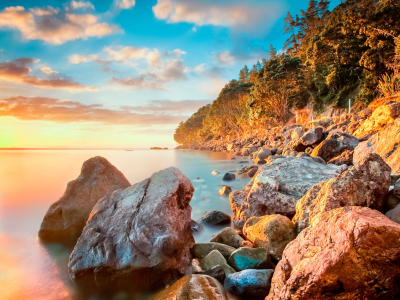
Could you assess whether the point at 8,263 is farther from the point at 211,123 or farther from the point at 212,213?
the point at 211,123

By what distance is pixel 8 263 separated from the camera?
4359 millimetres

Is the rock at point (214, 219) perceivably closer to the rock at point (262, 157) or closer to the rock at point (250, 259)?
the rock at point (250, 259)

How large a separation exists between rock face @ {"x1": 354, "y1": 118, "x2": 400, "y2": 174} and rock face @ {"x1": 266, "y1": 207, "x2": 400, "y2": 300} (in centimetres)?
404

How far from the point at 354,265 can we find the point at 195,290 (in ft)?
5.41

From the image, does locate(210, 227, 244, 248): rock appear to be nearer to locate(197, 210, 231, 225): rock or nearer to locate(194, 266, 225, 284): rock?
locate(194, 266, 225, 284): rock

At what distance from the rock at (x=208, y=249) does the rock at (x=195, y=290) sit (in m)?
0.79

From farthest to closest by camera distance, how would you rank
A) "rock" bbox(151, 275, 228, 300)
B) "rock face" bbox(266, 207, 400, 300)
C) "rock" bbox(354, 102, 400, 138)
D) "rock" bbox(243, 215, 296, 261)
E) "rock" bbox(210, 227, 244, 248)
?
"rock" bbox(354, 102, 400, 138) < "rock" bbox(210, 227, 244, 248) < "rock" bbox(243, 215, 296, 261) < "rock" bbox(151, 275, 228, 300) < "rock face" bbox(266, 207, 400, 300)

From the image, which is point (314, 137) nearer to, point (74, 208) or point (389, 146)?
point (389, 146)

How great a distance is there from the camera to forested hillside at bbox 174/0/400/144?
20375mm

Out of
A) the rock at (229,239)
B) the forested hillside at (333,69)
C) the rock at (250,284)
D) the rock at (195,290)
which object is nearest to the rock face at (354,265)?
the rock at (250,284)

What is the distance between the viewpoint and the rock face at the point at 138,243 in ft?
10.6

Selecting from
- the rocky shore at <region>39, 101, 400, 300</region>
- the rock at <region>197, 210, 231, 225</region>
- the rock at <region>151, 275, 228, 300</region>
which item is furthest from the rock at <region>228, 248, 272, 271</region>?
the rock at <region>197, 210, 231, 225</region>

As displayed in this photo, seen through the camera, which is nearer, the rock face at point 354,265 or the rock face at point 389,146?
the rock face at point 354,265

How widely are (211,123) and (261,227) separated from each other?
63489mm
